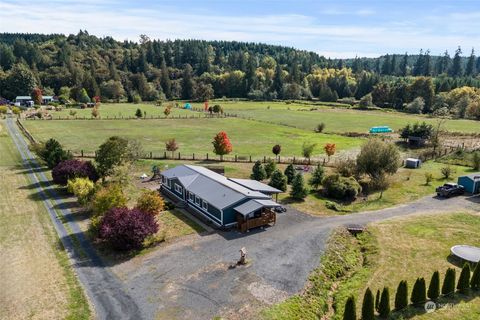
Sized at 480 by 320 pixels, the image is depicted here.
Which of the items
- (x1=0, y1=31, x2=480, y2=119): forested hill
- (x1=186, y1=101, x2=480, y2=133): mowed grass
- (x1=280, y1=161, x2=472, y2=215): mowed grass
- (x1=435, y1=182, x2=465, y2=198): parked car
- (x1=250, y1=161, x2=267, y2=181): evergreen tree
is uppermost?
(x1=0, y1=31, x2=480, y2=119): forested hill

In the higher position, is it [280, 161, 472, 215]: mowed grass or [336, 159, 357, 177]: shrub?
[336, 159, 357, 177]: shrub

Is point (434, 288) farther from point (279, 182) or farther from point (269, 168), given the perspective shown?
point (269, 168)

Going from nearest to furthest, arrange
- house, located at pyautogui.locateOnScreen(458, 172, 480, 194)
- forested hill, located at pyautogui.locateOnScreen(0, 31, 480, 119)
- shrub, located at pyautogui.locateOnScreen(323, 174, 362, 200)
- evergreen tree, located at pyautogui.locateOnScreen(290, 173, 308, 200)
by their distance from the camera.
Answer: evergreen tree, located at pyautogui.locateOnScreen(290, 173, 308, 200)
shrub, located at pyautogui.locateOnScreen(323, 174, 362, 200)
house, located at pyautogui.locateOnScreen(458, 172, 480, 194)
forested hill, located at pyautogui.locateOnScreen(0, 31, 480, 119)

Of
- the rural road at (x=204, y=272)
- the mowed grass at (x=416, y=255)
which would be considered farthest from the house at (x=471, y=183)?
the rural road at (x=204, y=272)

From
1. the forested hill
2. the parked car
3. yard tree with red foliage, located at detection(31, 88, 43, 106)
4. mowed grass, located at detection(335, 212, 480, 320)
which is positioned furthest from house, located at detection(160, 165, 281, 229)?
the forested hill

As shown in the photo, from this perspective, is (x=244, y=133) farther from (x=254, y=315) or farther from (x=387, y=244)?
(x=254, y=315)

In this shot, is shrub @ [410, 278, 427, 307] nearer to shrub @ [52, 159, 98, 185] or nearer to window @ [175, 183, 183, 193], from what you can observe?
window @ [175, 183, 183, 193]
